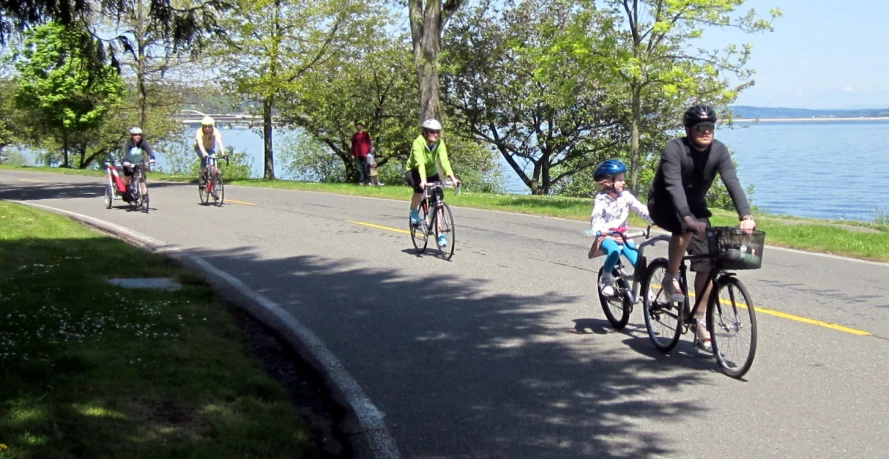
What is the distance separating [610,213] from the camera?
7.70m

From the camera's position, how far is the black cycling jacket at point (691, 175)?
20.5 feet

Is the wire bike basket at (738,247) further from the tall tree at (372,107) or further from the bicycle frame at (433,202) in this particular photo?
the tall tree at (372,107)

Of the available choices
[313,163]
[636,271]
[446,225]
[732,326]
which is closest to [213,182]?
[446,225]

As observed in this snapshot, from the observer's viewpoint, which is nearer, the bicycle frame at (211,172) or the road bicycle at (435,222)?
the road bicycle at (435,222)

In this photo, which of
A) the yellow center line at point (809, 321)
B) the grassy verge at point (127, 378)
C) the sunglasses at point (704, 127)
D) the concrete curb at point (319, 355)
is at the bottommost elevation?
the concrete curb at point (319, 355)

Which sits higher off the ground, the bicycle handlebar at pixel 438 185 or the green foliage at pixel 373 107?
the green foliage at pixel 373 107

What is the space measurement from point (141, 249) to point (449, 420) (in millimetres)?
7789

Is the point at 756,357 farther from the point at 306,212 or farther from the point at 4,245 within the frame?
the point at 306,212

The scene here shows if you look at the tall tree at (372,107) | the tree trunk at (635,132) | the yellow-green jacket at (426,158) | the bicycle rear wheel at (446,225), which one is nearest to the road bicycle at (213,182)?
the yellow-green jacket at (426,158)

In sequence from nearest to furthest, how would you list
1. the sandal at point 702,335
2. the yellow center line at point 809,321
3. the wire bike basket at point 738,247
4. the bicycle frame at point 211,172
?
the wire bike basket at point 738,247 → the sandal at point 702,335 → the yellow center line at point 809,321 → the bicycle frame at point 211,172

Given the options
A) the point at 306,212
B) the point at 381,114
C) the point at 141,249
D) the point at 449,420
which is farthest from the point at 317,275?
the point at 381,114

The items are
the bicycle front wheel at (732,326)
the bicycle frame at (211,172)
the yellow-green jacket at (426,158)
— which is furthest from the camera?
the bicycle frame at (211,172)

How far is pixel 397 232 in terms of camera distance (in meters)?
14.8

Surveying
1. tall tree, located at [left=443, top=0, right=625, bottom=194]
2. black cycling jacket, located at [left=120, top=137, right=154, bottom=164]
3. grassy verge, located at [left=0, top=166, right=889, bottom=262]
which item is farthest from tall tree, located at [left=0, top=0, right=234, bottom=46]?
tall tree, located at [left=443, top=0, right=625, bottom=194]
